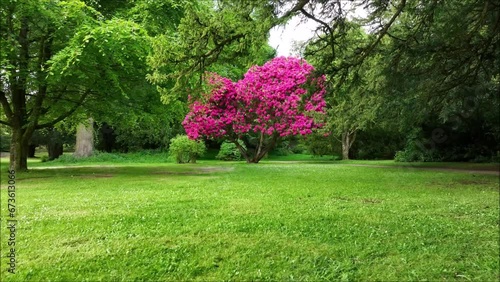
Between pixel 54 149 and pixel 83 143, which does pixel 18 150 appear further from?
pixel 54 149

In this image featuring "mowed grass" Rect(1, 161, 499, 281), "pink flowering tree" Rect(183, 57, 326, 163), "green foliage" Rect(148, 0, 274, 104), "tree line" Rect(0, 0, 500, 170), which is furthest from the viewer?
"pink flowering tree" Rect(183, 57, 326, 163)

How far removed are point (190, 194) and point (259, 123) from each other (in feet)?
42.7

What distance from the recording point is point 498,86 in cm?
1145

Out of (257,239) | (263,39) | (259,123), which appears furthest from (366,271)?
(259,123)

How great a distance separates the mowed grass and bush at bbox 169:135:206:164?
14945 mm

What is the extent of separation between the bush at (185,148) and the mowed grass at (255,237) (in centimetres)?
1495

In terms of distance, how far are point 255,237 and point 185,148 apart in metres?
18.8

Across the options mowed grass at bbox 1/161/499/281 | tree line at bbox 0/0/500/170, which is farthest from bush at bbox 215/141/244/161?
mowed grass at bbox 1/161/499/281

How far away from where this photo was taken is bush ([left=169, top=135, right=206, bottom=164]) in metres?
22.3

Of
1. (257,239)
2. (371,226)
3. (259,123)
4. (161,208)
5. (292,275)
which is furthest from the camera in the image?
(259,123)

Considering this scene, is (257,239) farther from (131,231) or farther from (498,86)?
(498,86)

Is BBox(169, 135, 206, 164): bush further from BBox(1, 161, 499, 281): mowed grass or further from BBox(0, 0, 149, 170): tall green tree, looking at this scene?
BBox(1, 161, 499, 281): mowed grass

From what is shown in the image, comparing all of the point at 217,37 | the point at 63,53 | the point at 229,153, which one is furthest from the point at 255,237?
the point at 229,153

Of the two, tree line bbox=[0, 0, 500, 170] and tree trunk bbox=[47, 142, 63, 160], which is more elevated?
tree line bbox=[0, 0, 500, 170]
